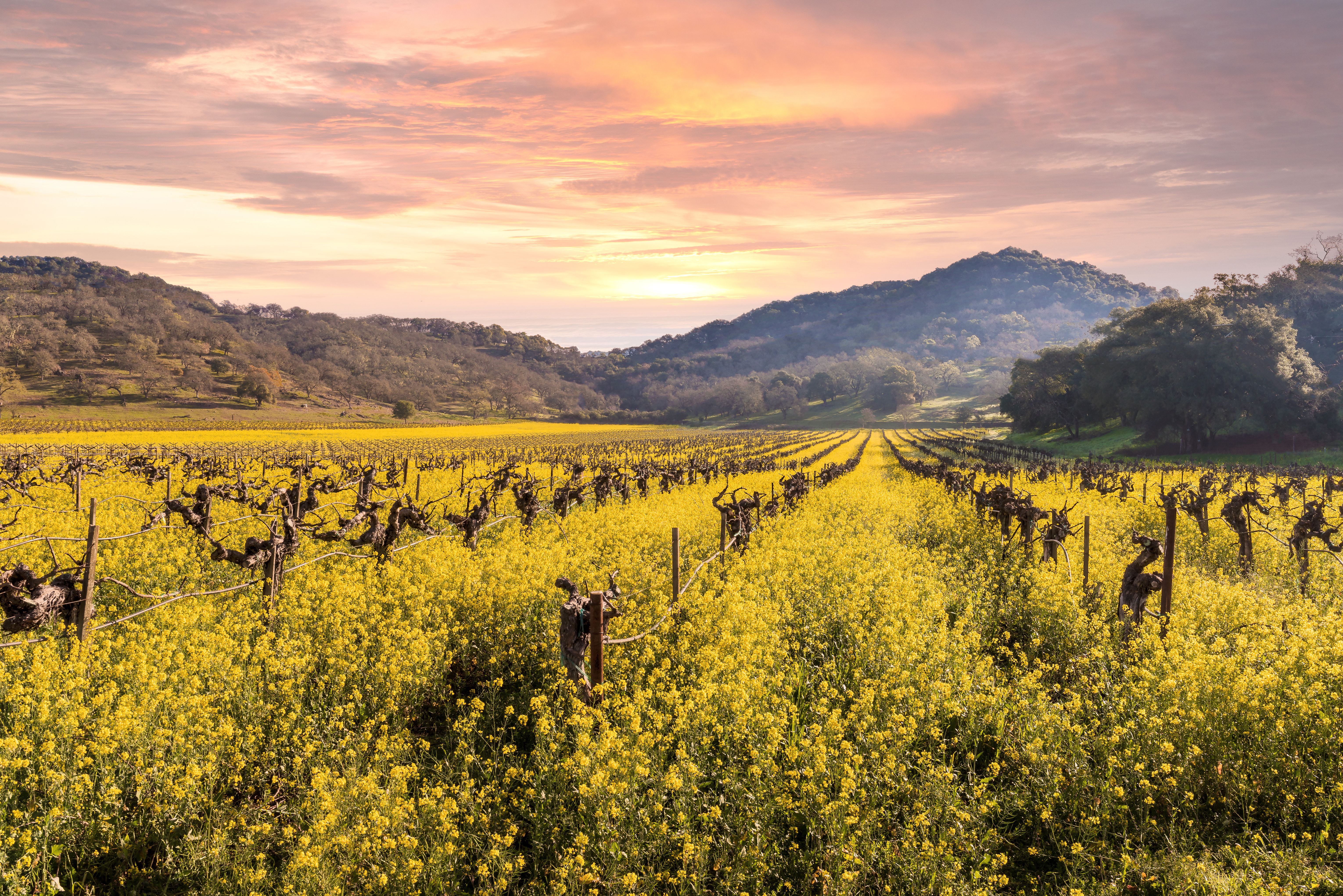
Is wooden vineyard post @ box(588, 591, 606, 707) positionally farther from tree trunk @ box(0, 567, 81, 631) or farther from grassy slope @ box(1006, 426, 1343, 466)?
grassy slope @ box(1006, 426, 1343, 466)

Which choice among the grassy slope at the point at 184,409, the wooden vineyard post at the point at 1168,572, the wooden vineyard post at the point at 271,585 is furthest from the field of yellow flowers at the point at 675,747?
the grassy slope at the point at 184,409

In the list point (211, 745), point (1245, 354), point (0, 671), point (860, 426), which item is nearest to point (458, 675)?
point (211, 745)

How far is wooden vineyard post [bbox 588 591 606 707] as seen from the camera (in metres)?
6.24

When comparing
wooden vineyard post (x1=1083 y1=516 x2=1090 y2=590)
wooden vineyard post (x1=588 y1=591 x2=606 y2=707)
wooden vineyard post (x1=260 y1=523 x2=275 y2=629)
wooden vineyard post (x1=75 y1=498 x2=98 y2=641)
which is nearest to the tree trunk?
wooden vineyard post (x1=75 y1=498 x2=98 y2=641)

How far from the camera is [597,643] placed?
632 centimetres

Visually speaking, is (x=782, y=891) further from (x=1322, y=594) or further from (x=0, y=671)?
(x=1322, y=594)

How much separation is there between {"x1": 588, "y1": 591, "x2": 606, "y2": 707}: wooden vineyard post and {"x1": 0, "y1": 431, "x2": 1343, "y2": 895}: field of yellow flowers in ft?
0.48

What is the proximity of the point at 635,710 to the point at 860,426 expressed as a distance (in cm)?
13531

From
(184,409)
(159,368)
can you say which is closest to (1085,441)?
(184,409)

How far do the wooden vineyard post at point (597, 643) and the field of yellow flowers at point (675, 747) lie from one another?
147 millimetres

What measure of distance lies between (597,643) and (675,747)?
1145mm

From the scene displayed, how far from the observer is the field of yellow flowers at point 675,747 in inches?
180

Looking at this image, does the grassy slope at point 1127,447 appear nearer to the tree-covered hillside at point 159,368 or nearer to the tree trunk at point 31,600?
the tree trunk at point 31,600

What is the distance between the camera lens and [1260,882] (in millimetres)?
4078
